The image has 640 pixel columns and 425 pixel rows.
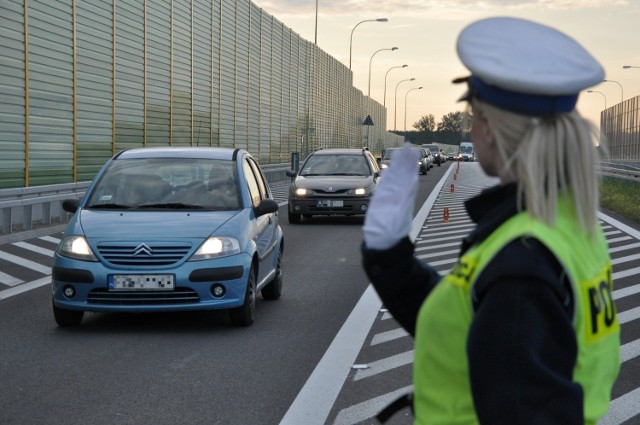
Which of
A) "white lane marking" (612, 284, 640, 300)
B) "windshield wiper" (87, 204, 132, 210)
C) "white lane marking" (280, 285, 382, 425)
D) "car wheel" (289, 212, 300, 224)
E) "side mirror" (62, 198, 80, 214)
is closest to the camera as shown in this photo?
"white lane marking" (280, 285, 382, 425)

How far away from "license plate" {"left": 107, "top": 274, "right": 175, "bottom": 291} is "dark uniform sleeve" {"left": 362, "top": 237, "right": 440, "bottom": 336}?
6.52 meters

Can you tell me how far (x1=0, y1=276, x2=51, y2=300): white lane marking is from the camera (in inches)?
430

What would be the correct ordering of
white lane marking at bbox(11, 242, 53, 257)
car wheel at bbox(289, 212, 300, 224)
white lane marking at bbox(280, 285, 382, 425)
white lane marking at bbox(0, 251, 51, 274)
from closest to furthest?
white lane marking at bbox(280, 285, 382, 425) → white lane marking at bbox(0, 251, 51, 274) → white lane marking at bbox(11, 242, 53, 257) → car wheel at bbox(289, 212, 300, 224)

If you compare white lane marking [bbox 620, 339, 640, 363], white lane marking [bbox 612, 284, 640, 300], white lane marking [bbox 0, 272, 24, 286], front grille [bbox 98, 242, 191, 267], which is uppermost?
front grille [bbox 98, 242, 191, 267]

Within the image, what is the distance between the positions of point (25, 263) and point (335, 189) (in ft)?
28.5

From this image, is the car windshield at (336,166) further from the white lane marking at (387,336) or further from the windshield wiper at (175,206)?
the white lane marking at (387,336)

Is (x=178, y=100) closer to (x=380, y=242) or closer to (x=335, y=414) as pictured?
(x=335, y=414)

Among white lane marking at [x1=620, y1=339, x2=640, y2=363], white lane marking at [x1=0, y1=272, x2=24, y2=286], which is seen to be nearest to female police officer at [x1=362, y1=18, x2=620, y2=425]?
white lane marking at [x1=620, y1=339, x2=640, y2=363]

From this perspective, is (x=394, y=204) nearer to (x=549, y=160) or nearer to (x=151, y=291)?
(x=549, y=160)

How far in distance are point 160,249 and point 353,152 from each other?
14118 millimetres

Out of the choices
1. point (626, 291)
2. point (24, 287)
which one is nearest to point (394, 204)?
point (626, 291)

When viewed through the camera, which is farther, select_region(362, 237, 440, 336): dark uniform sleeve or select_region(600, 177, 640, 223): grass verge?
select_region(600, 177, 640, 223): grass verge

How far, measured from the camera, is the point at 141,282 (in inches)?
338

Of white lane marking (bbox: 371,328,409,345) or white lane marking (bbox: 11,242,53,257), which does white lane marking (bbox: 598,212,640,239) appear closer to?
white lane marking (bbox: 11,242,53,257)
